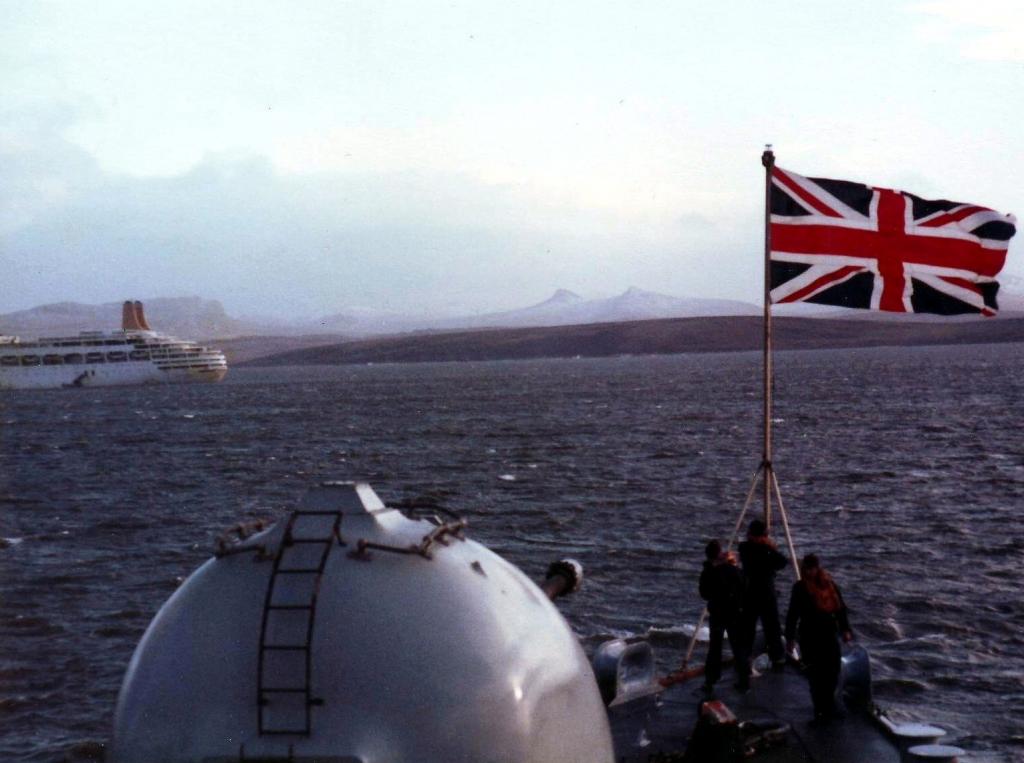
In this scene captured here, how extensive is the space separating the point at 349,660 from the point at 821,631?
6143 millimetres

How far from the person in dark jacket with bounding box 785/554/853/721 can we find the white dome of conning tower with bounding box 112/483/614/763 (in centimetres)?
476

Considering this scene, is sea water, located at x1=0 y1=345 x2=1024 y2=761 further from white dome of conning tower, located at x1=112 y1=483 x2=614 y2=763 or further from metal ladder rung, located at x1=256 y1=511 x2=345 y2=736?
white dome of conning tower, located at x1=112 y1=483 x2=614 y2=763

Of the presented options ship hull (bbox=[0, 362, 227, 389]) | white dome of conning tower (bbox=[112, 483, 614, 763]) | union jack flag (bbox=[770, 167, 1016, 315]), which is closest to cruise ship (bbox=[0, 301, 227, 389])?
ship hull (bbox=[0, 362, 227, 389])

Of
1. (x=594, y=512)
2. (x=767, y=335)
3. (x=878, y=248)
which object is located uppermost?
(x=878, y=248)

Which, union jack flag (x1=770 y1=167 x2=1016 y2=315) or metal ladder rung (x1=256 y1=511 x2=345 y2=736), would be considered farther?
union jack flag (x1=770 y1=167 x2=1016 y2=315)

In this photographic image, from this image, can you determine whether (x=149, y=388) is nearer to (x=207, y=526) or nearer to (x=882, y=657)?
(x=207, y=526)

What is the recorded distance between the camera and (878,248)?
48.5 ft

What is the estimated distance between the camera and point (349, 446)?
244ft

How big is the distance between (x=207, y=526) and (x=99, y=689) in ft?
63.5

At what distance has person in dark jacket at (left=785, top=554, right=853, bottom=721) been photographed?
35.8ft

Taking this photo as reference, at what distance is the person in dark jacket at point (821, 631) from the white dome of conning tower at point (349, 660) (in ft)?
15.6

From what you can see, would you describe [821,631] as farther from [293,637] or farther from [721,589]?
[293,637]

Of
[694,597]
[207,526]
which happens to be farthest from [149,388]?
[694,597]

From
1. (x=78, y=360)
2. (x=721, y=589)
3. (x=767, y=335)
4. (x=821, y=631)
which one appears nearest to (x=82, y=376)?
(x=78, y=360)
